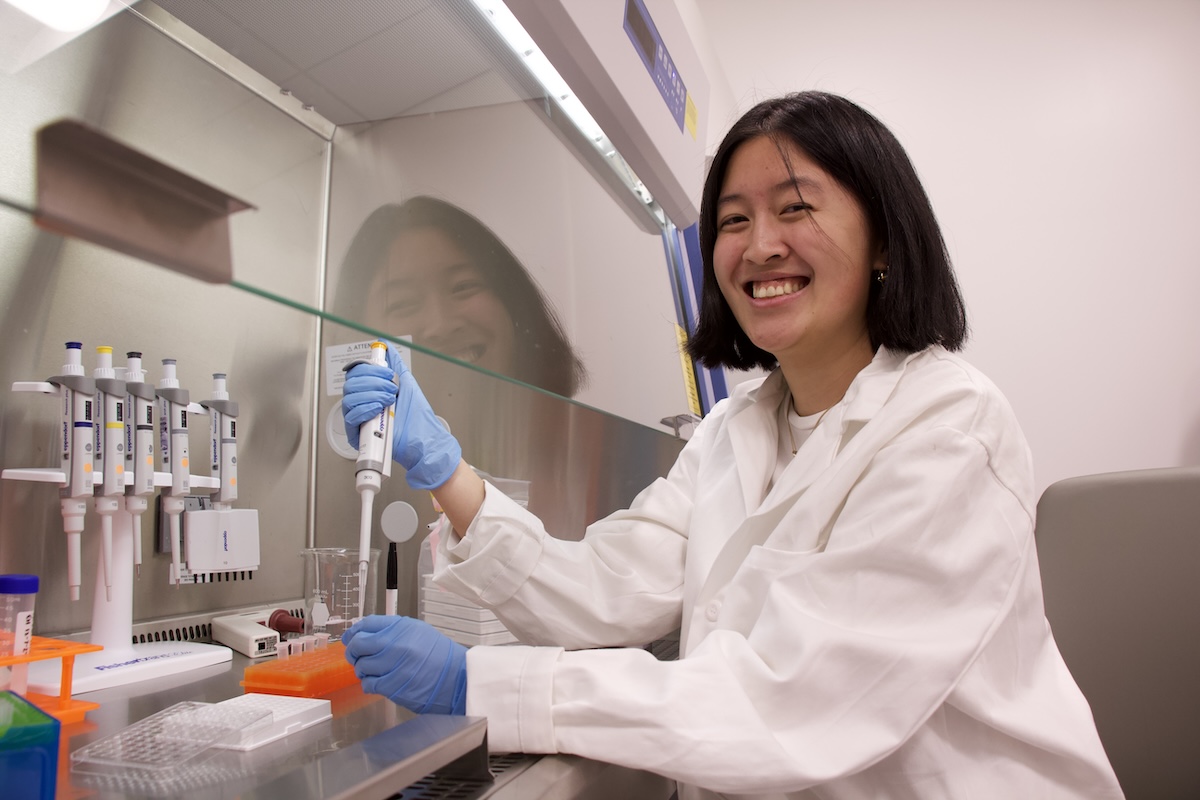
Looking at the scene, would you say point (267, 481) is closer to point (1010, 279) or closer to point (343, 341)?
point (343, 341)

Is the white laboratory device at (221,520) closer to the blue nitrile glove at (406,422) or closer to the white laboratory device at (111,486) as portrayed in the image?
the white laboratory device at (111,486)

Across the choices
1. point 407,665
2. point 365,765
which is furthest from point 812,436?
point 365,765

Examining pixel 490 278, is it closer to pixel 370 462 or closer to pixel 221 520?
pixel 370 462

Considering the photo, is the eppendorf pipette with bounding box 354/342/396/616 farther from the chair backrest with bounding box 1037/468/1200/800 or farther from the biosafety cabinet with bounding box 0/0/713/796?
the chair backrest with bounding box 1037/468/1200/800

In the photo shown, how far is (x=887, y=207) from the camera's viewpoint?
1.07 m

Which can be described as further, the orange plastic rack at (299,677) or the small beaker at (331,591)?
the small beaker at (331,591)

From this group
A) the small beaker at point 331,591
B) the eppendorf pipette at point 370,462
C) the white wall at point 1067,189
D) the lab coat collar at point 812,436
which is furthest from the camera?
the white wall at point 1067,189

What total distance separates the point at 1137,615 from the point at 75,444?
170 centimetres

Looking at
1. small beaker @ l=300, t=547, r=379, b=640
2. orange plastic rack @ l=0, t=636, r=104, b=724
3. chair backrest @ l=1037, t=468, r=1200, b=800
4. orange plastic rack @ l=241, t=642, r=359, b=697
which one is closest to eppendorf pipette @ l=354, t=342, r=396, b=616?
orange plastic rack @ l=241, t=642, r=359, b=697

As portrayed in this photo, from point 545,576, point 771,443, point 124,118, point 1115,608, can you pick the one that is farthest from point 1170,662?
point 124,118

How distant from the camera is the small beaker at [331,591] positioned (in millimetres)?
1189

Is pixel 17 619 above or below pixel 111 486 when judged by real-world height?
below

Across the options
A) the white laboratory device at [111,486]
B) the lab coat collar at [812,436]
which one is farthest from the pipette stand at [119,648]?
the lab coat collar at [812,436]

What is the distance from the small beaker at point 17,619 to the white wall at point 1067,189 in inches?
79.9
